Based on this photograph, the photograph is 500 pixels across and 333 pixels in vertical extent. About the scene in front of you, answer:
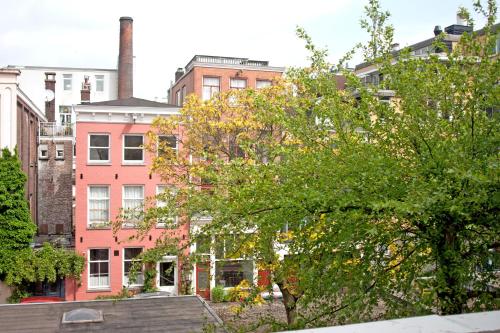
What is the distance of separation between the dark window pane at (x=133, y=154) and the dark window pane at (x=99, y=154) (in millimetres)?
1099

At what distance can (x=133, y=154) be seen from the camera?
108 feet

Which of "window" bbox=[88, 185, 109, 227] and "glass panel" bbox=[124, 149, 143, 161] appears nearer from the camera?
"window" bbox=[88, 185, 109, 227]

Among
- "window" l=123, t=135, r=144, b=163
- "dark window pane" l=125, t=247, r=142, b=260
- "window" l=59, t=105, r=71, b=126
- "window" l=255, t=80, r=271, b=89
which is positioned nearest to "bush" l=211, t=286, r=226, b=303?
"dark window pane" l=125, t=247, r=142, b=260

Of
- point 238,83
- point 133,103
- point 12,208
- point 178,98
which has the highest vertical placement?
point 238,83

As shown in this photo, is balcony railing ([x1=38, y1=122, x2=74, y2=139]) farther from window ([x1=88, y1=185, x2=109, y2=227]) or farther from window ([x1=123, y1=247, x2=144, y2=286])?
window ([x1=123, y1=247, x2=144, y2=286])

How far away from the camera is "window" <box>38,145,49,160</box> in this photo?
46.2m

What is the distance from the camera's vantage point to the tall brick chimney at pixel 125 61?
41.9 metres

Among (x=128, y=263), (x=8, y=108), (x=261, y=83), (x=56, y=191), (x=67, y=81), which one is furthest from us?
(x=67, y=81)

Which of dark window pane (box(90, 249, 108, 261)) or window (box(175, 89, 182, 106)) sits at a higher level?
window (box(175, 89, 182, 106))

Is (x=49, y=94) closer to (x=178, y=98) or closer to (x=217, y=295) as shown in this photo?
(x=178, y=98)

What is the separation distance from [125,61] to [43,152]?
10852 mm

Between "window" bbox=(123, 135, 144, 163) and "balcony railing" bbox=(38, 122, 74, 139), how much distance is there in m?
15.6

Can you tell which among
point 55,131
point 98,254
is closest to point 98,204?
point 98,254

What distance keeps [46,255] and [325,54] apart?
2245cm
